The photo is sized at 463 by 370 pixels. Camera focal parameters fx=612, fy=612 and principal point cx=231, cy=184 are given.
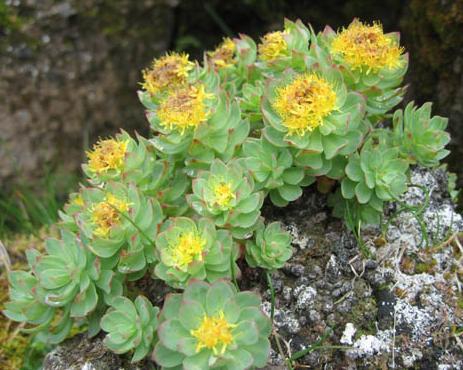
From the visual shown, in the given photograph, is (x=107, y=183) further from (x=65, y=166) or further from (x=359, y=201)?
(x=65, y=166)

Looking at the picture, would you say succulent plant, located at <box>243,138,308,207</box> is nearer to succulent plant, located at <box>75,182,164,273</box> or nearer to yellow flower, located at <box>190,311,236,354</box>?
succulent plant, located at <box>75,182,164,273</box>

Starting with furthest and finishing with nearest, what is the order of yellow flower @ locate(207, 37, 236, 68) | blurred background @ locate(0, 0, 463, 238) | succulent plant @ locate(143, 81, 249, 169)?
1. blurred background @ locate(0, 0, 463, 238)
2. yellow flower @ locate(207, 37, 236, 68)
3. succulent plant @ locate(143, 81, 249, 169)

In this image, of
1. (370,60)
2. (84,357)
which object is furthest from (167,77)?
(84,357)

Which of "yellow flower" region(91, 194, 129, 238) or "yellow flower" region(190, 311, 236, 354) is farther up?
"yellow flower" region(91, 194, 129, 238)

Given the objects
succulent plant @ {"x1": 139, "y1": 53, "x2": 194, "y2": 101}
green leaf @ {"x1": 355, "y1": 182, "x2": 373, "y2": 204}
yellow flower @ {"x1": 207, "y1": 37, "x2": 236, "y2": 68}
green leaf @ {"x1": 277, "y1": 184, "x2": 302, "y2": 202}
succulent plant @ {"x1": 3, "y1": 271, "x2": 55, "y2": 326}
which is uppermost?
succulent plant @ {"x1": 139, "y1": 53, "x2": 194, "y2": 101}

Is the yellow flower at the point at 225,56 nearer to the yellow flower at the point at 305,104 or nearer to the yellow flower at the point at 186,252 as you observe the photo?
the yellow flower at the point at 305,104

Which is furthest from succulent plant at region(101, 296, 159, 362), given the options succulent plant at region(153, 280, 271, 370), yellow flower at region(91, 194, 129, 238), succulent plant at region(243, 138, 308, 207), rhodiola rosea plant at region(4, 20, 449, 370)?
succulent plant at region(243, 138, 308, 207)
